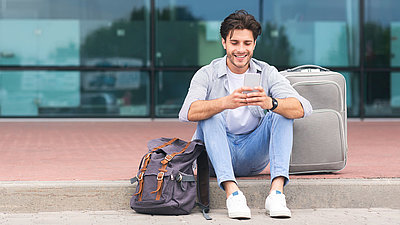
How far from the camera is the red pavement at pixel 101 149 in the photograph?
5.17 m

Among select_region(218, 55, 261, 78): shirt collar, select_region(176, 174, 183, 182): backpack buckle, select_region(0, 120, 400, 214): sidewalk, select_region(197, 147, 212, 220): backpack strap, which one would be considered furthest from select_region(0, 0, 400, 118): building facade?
select_region(176, 174, 183, 182): backpack buckle

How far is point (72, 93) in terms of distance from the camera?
11938mm

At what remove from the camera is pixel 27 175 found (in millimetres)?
5055

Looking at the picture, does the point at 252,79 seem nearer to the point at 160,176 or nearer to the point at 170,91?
the point at 160,176

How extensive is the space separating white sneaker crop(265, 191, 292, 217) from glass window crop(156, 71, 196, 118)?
25.4 feet

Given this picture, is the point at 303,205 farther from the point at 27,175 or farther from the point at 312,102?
the point at 27,175

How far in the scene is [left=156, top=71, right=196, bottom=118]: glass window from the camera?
11.9m

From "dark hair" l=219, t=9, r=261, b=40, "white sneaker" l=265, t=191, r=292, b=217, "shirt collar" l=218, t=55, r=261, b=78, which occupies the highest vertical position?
"dark hair" l=219, t=9, r=261, b=40

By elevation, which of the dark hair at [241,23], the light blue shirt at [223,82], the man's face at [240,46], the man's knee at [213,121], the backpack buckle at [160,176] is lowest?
the backpack buckle at [160,176]

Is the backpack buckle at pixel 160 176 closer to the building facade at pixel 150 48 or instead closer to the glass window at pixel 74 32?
the building facade at pixel 150 48

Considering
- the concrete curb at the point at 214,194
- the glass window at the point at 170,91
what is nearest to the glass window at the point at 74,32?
the glass window at the point at 170,91

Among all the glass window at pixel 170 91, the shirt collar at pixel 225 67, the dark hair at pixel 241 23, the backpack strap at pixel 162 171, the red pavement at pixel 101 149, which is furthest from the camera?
the glass window at pixel 170 91

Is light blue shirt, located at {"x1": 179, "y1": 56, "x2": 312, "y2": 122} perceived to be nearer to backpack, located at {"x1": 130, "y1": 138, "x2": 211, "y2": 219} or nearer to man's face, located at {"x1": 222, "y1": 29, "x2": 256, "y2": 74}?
man's face, located at {"x1": 222, "y1": 29, "x2": 256, "y2": 74}

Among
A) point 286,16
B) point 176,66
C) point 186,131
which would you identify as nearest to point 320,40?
point 286,16
